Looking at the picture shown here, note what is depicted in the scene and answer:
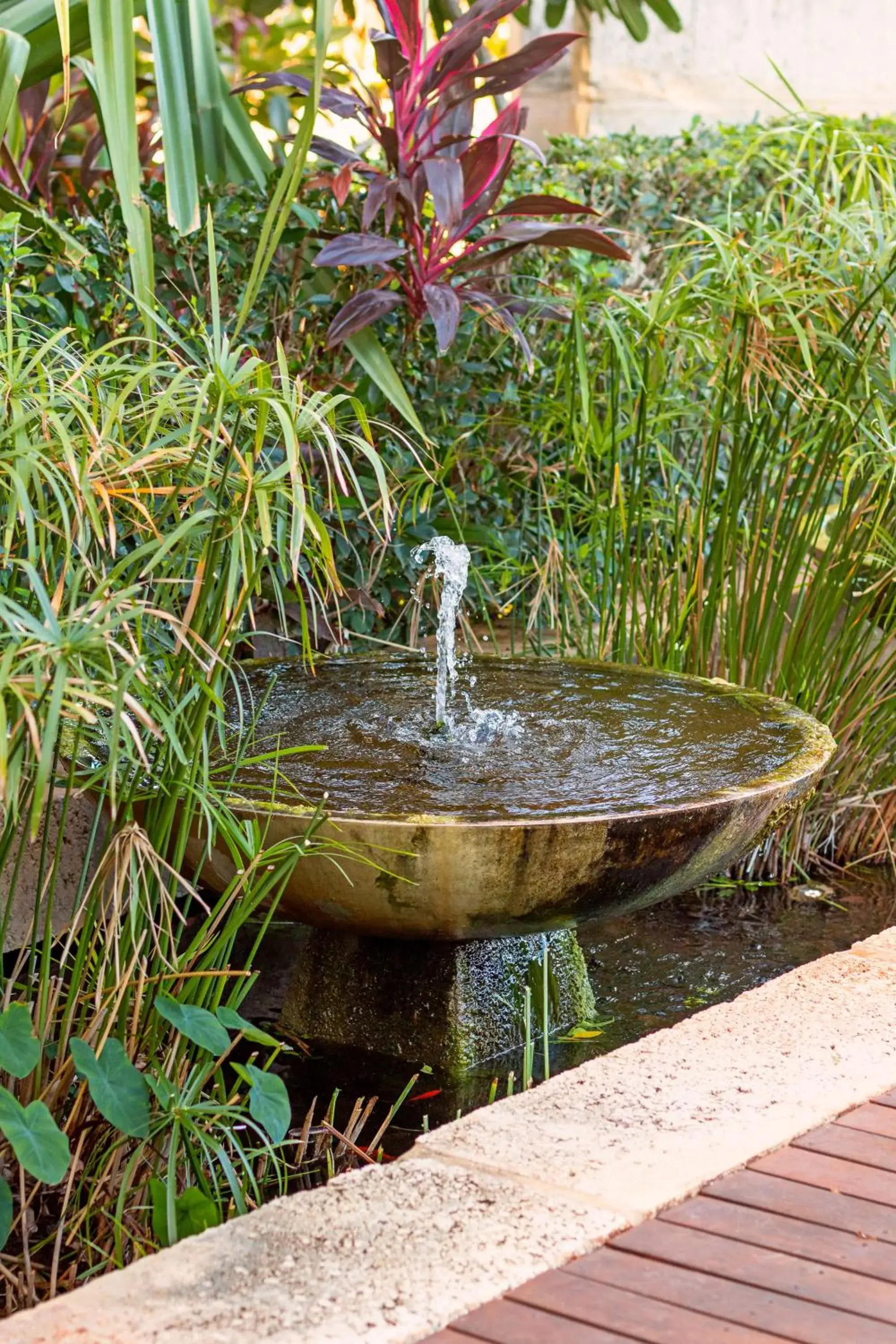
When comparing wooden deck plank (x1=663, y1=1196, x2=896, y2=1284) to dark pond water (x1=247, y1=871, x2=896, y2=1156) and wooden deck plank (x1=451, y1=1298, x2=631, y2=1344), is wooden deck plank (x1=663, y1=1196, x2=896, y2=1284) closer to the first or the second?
wooden deck plank (x1=451, y1=1298, x2=631, y2=1344)

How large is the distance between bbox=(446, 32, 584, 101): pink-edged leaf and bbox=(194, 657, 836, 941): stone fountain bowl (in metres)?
1.50

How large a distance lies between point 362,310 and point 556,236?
502 mm

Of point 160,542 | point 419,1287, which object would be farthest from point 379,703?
point 419,1287

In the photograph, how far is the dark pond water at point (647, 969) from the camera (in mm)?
2578

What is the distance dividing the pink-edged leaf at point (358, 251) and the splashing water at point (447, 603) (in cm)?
66

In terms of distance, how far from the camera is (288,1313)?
1.47m

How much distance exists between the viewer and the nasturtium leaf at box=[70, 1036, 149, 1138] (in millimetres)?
1860

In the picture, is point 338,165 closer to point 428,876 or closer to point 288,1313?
point 428,876

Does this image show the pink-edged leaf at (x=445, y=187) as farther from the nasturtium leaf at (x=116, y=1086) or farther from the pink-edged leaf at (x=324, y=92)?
the nasturtium leaf at (x=116, y=1086)

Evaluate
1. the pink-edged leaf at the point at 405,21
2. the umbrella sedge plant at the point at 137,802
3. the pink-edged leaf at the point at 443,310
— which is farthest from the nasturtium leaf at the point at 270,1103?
the pink-edged leaf at the point at 405,21

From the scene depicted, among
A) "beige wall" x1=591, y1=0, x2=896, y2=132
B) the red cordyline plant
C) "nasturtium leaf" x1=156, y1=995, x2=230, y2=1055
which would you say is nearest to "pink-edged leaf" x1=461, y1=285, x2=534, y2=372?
the red cordyline plant

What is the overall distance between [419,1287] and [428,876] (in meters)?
0.86

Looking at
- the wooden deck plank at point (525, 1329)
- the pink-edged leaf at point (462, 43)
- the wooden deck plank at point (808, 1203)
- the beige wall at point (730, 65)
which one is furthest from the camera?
the beige wall at point (730, 65)

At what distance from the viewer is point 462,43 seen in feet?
11.4
